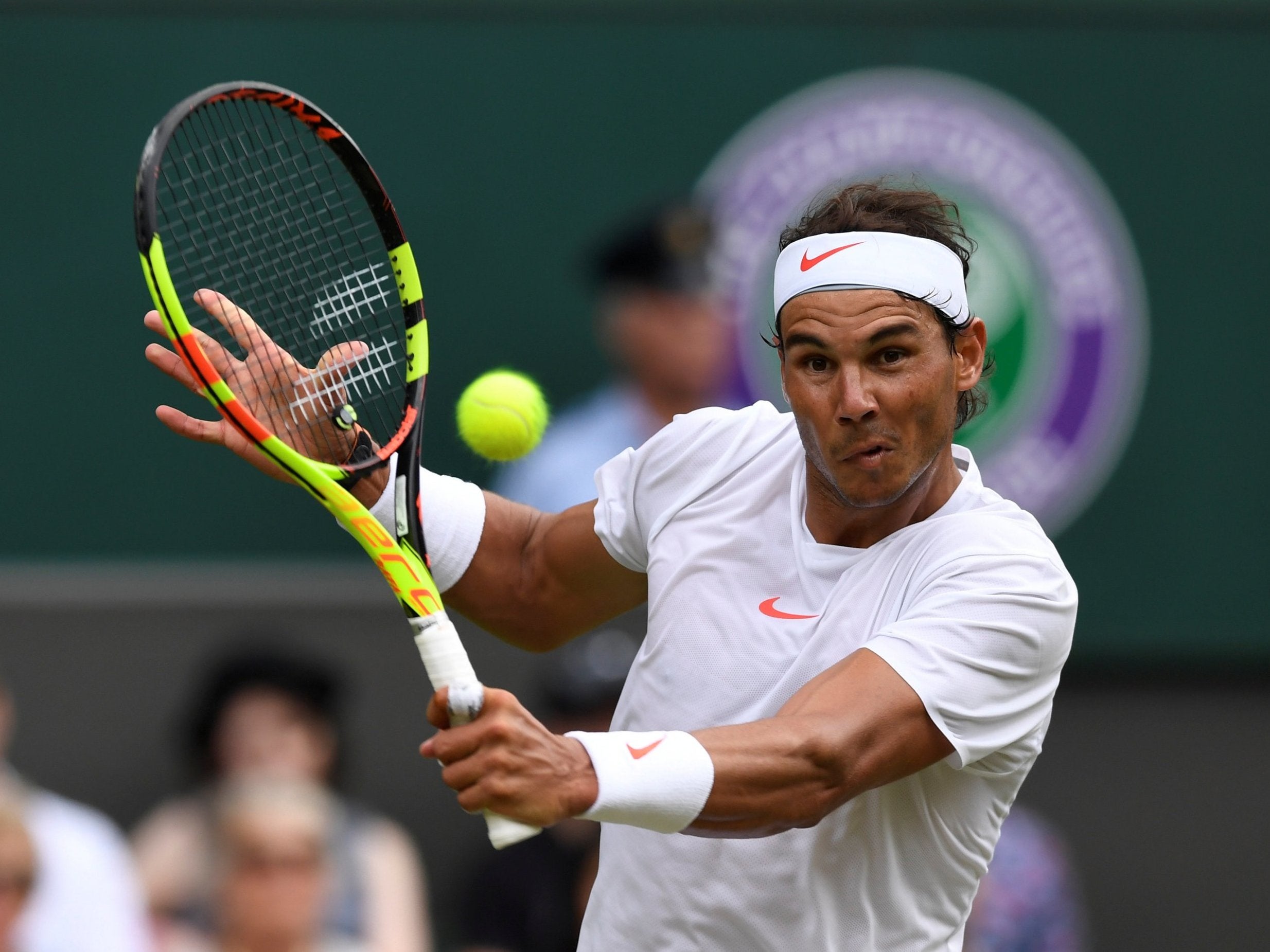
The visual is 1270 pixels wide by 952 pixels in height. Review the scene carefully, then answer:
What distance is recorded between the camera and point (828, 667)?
2.44 meters

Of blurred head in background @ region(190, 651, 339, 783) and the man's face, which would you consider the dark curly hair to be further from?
blurred head in background @ region(190, 651, 339, 783)

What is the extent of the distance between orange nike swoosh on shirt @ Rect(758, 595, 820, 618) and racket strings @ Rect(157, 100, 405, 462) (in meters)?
0.67

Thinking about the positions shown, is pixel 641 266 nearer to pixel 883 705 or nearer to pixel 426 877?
pixel 426 877

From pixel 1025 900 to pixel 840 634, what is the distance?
2.94 metres

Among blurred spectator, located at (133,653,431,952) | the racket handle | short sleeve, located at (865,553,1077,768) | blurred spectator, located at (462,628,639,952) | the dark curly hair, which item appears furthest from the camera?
blurred spectator, located at (462,628,639,952)

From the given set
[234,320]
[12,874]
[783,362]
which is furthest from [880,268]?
[12,874]

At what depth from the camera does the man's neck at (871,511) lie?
101 inches

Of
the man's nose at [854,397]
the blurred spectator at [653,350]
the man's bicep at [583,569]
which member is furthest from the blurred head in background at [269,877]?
the man's nose at [854,397]

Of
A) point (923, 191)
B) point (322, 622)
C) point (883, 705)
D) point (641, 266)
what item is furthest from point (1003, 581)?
point (322, 622)

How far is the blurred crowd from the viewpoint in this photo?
4.12 metres

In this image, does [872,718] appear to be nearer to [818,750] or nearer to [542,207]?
[818,750]

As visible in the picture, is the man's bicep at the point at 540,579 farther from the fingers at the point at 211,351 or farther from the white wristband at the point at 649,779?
the white wristband at the point at 649,779

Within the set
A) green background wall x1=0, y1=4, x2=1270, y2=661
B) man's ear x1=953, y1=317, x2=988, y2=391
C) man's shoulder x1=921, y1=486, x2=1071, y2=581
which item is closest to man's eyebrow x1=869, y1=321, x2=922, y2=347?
man's ear x1=953, y1=317, x2=988, y2=391

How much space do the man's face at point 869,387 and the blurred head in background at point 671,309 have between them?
99.4 inches
